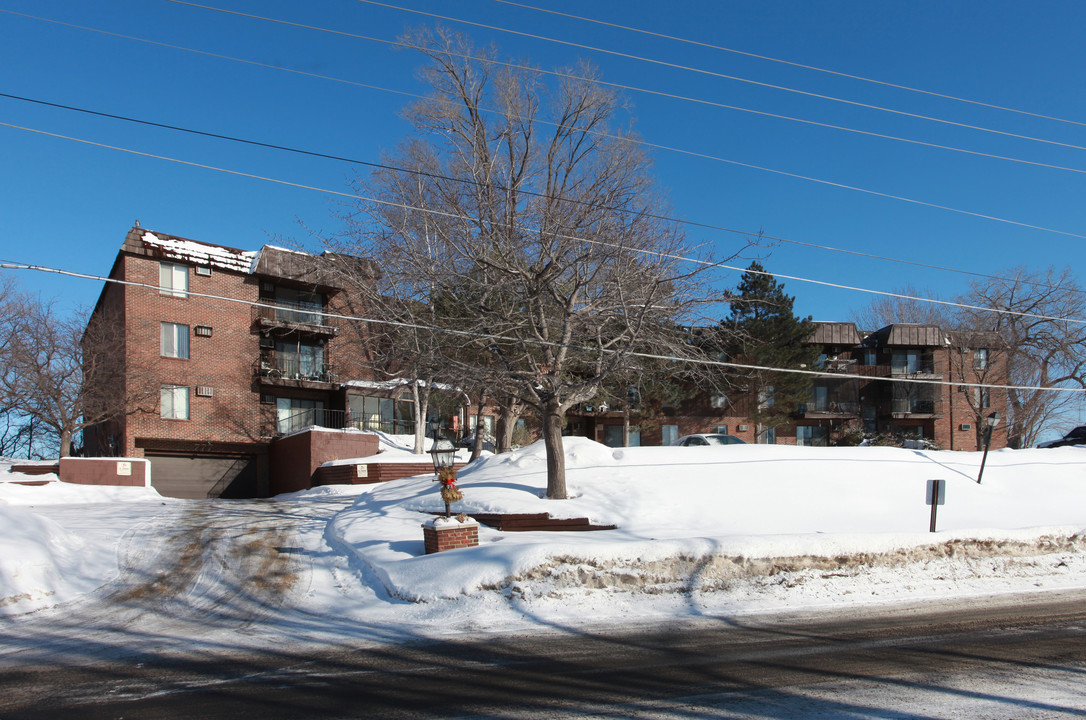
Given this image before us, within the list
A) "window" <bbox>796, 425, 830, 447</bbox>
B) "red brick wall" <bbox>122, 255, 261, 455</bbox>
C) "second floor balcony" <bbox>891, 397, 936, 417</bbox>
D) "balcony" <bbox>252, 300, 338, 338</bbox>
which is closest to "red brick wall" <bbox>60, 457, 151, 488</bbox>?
"red brick wall" <bbox>122, 255, 261, 455</bbox>

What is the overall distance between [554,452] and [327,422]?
21.8 m

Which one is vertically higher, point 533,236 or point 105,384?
point 533,236

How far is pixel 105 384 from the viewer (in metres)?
28.3

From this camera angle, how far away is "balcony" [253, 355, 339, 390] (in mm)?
32094

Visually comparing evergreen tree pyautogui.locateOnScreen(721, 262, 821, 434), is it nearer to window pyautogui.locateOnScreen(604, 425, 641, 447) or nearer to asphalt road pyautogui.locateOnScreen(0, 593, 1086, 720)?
window pyautogui.locateOnScreen(604, 425, 641, 447)

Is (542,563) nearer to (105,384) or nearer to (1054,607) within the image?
(1054,607)

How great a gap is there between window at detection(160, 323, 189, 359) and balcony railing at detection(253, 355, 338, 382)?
2999 millimetres

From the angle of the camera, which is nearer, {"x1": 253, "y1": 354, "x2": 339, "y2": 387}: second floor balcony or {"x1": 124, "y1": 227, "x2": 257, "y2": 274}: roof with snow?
{"x1": 124, "y1": 227, "x2": 257, "y2": 274}: roof with snow

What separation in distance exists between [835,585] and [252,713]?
8.88 m

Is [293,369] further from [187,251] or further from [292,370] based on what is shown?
[187,251]

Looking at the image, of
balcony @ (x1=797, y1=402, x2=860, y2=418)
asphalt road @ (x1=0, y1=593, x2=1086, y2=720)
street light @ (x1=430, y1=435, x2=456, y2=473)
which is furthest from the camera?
balcony @ (x1=797, y1=402, x2=860, y2=418)

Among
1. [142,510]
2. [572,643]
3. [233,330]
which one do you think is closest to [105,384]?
[233,330]

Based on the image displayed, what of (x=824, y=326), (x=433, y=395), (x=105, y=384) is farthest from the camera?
(x=824, y=326)

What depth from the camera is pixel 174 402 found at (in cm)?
3017
